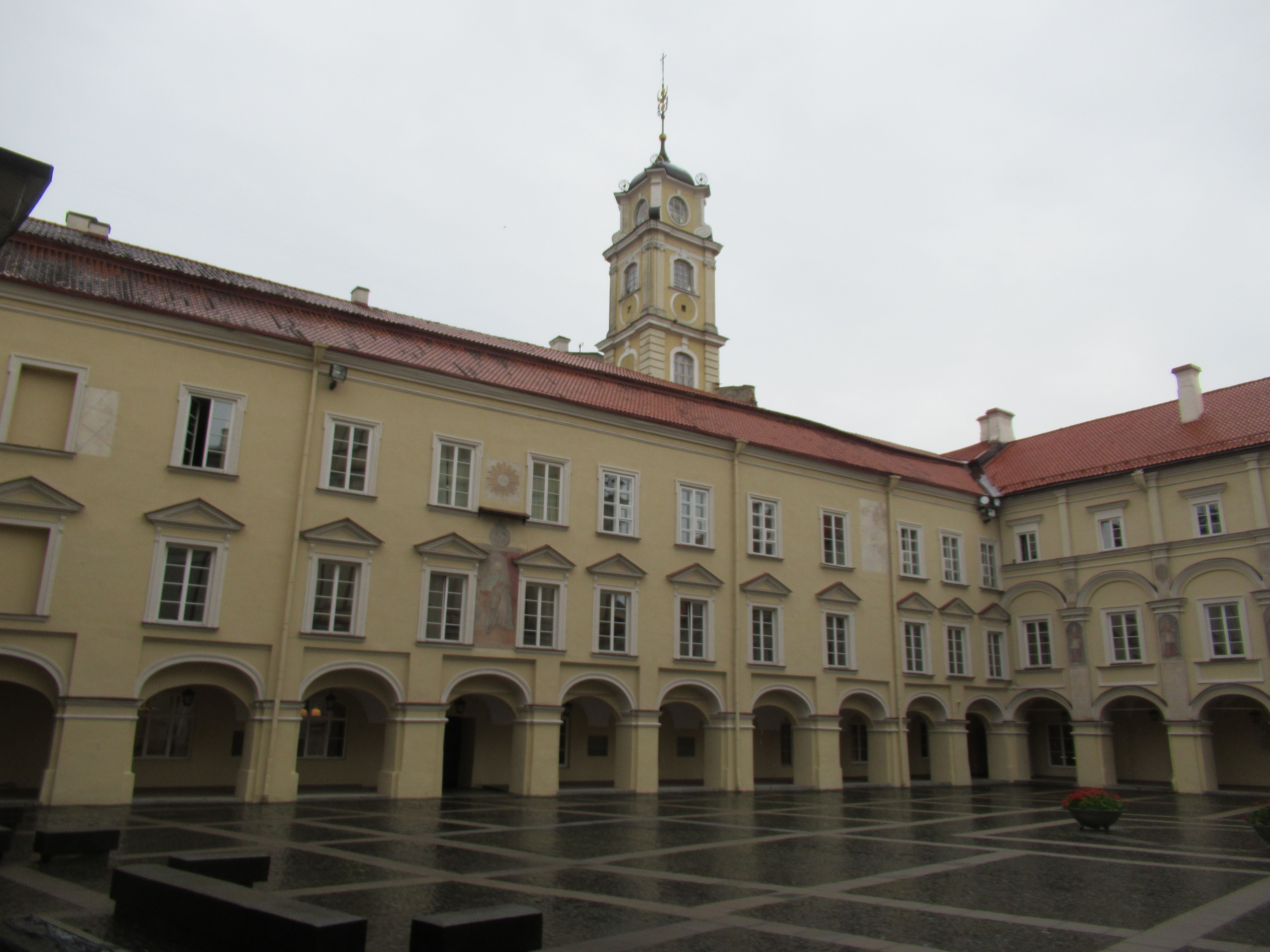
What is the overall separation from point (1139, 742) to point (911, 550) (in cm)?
1078

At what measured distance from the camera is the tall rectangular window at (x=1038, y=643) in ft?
110

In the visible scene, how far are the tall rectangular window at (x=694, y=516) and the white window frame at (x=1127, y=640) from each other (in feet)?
48.3

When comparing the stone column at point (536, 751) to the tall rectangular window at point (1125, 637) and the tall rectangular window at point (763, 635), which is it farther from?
the tall rectangular window at point (1125, 637)

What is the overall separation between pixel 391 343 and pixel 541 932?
61.4 feet

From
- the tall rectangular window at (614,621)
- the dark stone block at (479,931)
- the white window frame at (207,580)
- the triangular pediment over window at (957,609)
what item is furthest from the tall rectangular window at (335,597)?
the triangular pediment over window at (957,609)

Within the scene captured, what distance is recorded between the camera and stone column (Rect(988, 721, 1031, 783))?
110ft

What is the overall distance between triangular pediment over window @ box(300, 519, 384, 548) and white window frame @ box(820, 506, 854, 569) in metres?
14.4

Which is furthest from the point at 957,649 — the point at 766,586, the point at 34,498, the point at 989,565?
the point at 34,498

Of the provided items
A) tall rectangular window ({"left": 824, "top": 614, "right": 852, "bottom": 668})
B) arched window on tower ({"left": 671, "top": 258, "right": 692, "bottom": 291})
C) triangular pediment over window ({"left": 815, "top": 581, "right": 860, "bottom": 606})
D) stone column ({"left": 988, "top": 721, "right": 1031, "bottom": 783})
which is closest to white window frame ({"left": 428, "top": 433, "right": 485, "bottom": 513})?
triangular pediment over window ({"left": 815, "top": 581, "right": 860, "bottom": 606})

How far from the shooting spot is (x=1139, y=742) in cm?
3369

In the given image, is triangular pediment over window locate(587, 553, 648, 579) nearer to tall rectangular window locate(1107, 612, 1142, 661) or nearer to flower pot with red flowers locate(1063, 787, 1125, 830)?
flower pot with red flowers locate(1063, 787, 1125, 830)

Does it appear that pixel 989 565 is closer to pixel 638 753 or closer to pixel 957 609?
pixel 957 609

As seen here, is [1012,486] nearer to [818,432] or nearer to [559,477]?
[818,432]

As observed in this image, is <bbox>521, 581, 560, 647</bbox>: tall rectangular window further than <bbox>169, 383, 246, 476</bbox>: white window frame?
Yes
